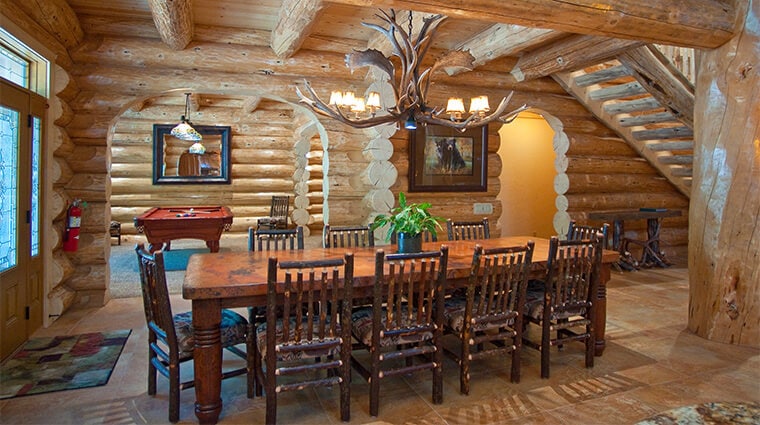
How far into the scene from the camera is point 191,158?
31.2ft

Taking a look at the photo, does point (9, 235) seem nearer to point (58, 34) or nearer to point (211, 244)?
point (58, 34)

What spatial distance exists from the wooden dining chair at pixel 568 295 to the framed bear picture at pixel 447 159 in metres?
2.52

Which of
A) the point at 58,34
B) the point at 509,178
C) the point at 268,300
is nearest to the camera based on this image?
the point at 268,300

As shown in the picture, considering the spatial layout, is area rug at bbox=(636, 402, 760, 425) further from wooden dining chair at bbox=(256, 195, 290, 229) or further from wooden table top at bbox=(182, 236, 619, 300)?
wooden dining chair at bbox=(256, 195, 290, 229)

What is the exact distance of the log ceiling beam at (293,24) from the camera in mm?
3457

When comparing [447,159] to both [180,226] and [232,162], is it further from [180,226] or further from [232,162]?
[232,162]

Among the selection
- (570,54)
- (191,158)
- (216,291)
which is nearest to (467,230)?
(570,54)

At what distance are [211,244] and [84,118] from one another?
2.56 m

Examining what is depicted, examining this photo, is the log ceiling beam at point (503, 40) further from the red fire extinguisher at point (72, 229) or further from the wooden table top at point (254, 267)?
the red fire extinguisher at point (72, 229)

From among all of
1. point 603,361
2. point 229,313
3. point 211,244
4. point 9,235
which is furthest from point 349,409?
point 211,244

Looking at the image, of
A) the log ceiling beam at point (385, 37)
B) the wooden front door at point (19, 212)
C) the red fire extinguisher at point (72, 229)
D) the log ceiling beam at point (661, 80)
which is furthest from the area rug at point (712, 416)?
the red fire extinguisher at point (72, 229)

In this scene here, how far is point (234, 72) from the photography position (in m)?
4.83

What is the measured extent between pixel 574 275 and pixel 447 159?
2.81m

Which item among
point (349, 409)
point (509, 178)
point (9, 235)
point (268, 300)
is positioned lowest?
point (349, 409)
